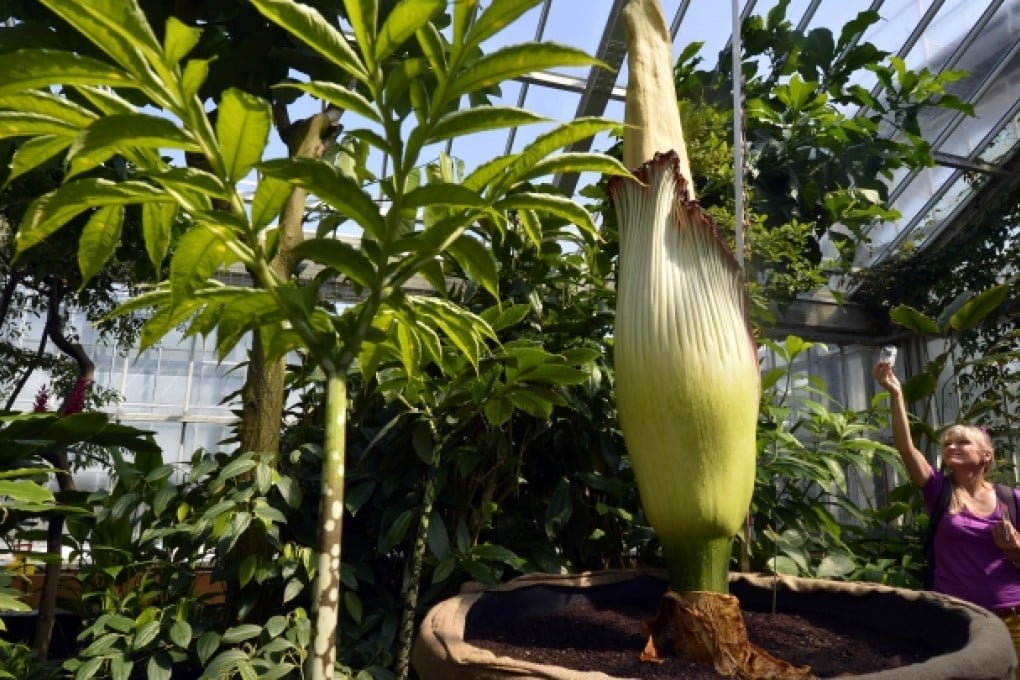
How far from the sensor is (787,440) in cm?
150

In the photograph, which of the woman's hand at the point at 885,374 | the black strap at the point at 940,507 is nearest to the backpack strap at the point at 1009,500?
the black strap at the point at 940,507

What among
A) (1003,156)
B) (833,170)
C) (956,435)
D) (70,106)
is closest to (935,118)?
(1003,156)

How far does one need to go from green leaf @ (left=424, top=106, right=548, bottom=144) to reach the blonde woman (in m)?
1.14

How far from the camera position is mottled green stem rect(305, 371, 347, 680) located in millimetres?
479

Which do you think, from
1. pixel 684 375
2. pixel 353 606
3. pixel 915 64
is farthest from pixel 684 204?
pixel 915 64

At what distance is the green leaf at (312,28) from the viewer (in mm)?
460

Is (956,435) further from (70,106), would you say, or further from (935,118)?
(935,118)

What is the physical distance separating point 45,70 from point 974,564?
1.75 metres

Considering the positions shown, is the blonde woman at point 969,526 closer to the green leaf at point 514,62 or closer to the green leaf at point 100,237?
the green leaf at point 514,62

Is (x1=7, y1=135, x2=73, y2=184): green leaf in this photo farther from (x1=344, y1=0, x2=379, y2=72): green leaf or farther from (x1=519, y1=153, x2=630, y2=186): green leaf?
(x1=519, y1=153, x2=630, y2=186): green leaf

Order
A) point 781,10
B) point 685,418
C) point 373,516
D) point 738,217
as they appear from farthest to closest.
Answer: point 781,10 < point 373,516 < point 738,217 < point 685,418

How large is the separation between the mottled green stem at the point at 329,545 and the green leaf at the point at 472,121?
21cm

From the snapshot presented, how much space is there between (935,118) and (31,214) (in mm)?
6342

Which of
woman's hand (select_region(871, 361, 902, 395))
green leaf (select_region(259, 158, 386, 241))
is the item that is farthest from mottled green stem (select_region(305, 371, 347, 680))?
woman's hand (select_region(871, 361, 902, 395))
